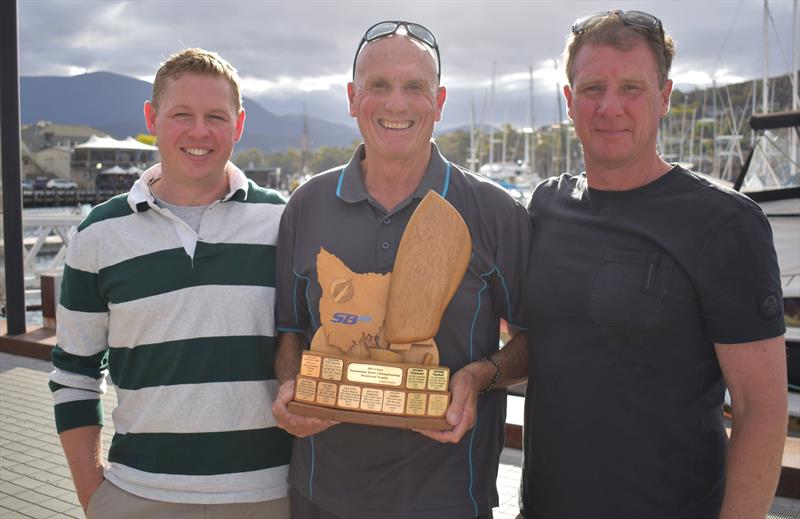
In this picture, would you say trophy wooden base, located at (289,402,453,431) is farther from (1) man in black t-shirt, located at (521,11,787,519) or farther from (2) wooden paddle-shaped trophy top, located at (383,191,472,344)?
(1) man in black t-shirt, located at (521,11,787,519)

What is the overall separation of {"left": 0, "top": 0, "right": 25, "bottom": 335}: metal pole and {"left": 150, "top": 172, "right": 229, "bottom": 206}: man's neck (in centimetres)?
753

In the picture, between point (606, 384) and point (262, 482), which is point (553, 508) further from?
point (262, 482)

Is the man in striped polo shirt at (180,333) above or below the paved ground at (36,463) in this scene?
above

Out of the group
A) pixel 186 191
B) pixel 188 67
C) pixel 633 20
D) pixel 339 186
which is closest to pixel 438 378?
pixel 339 186

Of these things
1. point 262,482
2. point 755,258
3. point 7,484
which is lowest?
point 7,484

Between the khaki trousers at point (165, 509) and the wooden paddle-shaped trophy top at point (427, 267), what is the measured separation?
866 mm

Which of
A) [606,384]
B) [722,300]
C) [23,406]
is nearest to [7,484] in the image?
[23,406]

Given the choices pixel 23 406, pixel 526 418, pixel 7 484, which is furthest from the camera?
pixel 23 406

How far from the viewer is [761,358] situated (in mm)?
2232

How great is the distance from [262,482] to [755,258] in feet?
6.27

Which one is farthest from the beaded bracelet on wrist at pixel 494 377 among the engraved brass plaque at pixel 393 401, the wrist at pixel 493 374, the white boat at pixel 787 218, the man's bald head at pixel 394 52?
the white boat at pixel 787 218

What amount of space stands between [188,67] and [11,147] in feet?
25.6

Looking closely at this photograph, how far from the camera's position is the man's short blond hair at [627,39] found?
246 cm

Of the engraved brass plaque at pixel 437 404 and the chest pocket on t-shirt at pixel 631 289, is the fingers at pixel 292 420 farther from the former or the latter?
the chest pocket on t-shirt at pixel 631 289
